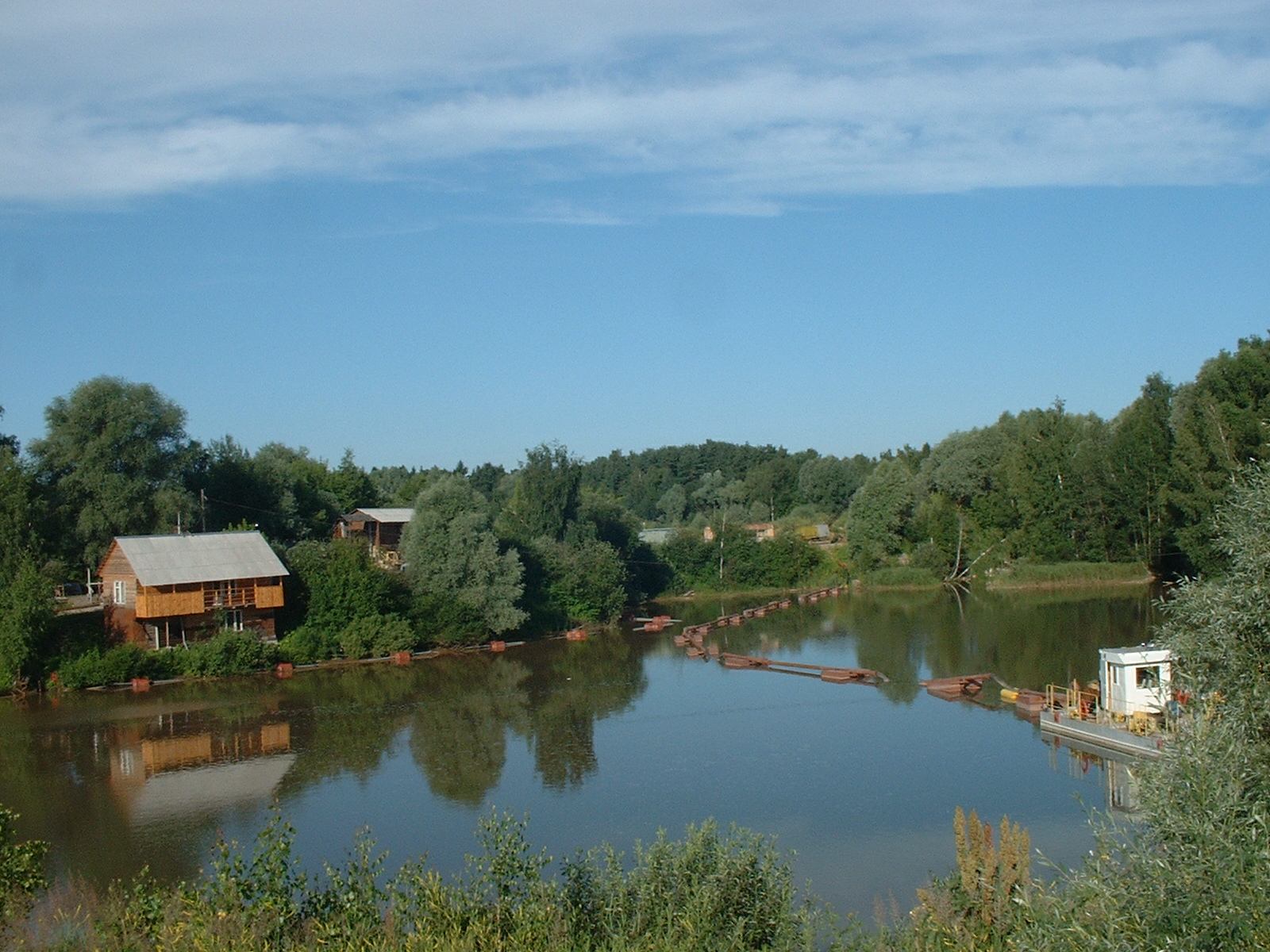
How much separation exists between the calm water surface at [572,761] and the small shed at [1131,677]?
75.5 inches

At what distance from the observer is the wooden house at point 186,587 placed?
3091cm

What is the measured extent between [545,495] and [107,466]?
17.1 m

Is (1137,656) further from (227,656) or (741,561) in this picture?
(741,561)

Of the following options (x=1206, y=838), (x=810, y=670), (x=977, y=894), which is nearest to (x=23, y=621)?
(x=810, y=670)

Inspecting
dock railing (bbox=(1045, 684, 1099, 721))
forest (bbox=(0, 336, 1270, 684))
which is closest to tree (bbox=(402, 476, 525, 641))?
forest (bbox=(0, 336, 1270, 684))

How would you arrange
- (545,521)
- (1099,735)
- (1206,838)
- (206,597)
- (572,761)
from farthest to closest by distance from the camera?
(545,521), (206,597), (572,761), (1099,735), (1206,838)

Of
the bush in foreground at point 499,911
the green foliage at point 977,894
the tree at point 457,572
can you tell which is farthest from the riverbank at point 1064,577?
the bush in foreground at point 499,911

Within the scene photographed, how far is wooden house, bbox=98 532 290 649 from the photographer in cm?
3091

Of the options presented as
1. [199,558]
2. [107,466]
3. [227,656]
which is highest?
[107,466]

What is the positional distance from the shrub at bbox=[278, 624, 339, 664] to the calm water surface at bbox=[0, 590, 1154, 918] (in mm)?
1607

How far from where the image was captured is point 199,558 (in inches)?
1272

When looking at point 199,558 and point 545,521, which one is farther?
point 545,521

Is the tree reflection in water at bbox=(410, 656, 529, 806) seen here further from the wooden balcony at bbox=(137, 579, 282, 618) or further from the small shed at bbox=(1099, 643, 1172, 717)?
the small shed at bbox=(1099, 643, 1172, 717)

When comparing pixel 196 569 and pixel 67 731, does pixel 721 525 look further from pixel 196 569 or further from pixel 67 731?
pixel 67 731
